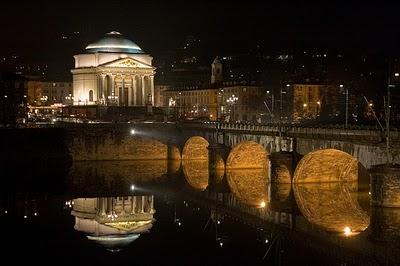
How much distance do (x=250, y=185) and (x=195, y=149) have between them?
2387 centimetres

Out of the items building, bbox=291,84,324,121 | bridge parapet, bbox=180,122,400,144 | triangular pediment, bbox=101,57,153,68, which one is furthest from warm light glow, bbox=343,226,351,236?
building, bbox=291,84,324,121

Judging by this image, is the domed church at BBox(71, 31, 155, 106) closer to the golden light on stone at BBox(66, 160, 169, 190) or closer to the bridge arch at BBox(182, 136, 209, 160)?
the bridge arch at BBox(182, 136, 209, 160)

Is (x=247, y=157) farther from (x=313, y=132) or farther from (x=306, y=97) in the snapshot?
(x=306, y=97)

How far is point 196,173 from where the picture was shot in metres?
64.6

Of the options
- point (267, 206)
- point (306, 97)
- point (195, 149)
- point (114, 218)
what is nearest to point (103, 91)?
point (195, 149)

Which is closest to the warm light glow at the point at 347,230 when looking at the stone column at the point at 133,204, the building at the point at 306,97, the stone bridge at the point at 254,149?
the stone bridge at the point at 254,149

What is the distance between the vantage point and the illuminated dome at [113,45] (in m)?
106

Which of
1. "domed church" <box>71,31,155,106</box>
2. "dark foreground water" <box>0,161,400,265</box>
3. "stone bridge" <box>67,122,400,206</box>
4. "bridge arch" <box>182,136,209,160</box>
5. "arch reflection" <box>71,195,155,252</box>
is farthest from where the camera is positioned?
"domed church" <box>71,31,155,106</box>

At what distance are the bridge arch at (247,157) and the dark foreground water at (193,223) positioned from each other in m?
3.98

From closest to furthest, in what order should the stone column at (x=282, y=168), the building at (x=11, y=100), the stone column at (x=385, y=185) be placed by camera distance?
the stone column at (x=385, y=185) < the stone column at (x=282, y=168) < the building at (x=11, y=100)

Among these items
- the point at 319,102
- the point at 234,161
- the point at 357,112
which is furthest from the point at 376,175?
the point at 319,102

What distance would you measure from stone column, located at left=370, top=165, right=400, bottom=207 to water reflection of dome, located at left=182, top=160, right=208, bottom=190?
18.2 metres

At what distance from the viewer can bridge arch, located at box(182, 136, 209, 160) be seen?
74.6 meters

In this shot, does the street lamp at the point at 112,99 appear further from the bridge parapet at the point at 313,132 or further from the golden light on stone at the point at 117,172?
the bridge parapet at the point at 313,132
